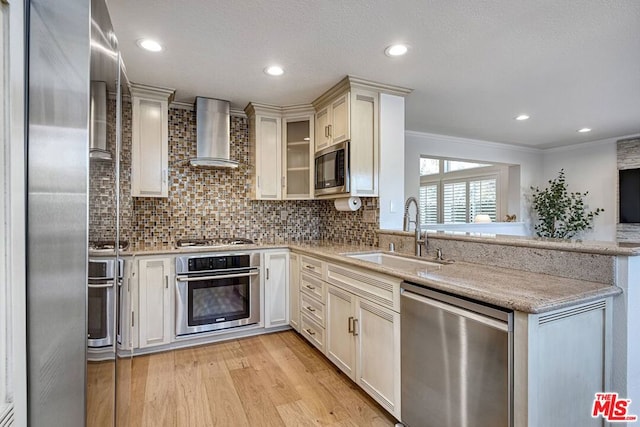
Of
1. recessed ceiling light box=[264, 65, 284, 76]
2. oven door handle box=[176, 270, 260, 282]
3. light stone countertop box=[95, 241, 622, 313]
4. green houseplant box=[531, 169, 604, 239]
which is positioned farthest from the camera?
green houseplant box=[531, 169, 604, 239]

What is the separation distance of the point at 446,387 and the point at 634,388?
0.84 meters

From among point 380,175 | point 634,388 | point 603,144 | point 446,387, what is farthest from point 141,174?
point 603,144

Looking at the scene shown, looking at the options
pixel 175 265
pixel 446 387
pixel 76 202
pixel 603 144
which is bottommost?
pixel 446 387

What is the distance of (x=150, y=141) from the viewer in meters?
3.06

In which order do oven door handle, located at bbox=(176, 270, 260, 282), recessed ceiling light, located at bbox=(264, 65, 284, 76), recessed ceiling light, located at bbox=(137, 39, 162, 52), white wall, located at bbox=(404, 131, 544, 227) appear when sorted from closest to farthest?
recessed ceiling light, located at bbox=(137, 39, 162, 52) < recessed ceiling light, located at bbox=(264, 65, 284, 76) < oven door handle, located at bbox=(176, 270, 260, 282) < white wall, located at bbox=(404, 131, 544, 227)

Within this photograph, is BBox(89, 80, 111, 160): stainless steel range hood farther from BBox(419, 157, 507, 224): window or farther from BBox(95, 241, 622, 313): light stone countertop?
BBox(419, 157, 507, 224): window

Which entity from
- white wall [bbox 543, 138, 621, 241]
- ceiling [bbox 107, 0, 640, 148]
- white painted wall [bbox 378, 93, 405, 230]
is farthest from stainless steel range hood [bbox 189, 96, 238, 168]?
white wall [bbox 543, 138, 621, 241]

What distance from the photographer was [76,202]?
894mm

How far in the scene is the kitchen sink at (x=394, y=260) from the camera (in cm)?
242

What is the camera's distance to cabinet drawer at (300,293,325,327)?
2.68 meters

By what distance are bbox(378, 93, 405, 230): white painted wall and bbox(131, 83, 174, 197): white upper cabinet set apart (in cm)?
204

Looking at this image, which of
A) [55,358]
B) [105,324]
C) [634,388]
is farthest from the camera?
[634,388]

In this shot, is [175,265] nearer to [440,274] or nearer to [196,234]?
[196,234]

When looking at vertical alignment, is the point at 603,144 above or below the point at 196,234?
above
